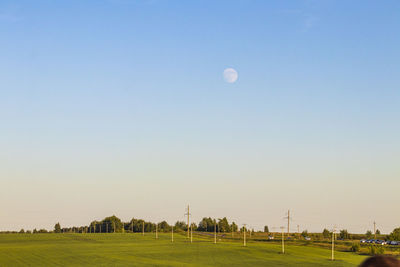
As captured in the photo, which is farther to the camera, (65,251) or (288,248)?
(288,248)

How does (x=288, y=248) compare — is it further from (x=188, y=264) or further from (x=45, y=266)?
(x=45, y=266)

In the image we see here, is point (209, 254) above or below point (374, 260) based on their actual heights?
below

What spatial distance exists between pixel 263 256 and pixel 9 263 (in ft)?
175

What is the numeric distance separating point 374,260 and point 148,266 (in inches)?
3292

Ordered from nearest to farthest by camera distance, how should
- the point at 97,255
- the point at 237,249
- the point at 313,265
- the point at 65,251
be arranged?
the point at 313,265
the point at 97,255
the point at 65,251
the point at 237,249

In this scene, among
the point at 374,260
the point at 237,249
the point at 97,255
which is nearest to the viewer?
the point at 374,260

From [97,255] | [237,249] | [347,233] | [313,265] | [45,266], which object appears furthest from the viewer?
[347,233]

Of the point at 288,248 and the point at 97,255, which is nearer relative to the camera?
the point at 97,255

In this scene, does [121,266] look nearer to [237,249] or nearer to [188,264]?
[188,264]

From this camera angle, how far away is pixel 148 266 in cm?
8219

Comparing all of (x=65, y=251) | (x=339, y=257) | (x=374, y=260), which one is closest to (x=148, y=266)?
(x=65, y=251)

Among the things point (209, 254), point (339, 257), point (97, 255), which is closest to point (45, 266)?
point (97, 255)

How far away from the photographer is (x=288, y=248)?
12500 centimetres

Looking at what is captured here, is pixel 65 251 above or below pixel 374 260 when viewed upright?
below
